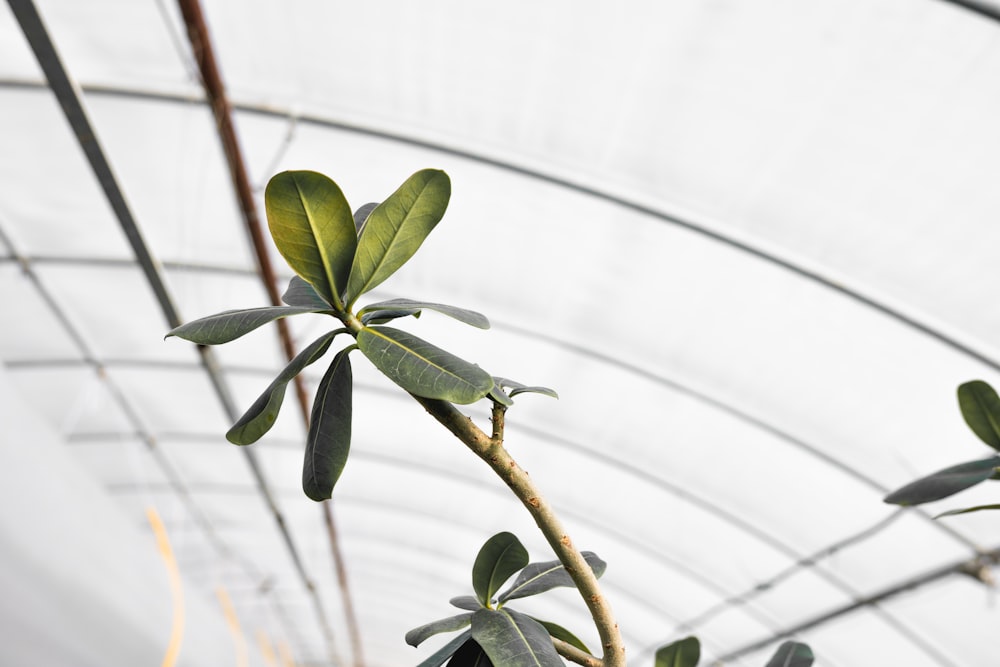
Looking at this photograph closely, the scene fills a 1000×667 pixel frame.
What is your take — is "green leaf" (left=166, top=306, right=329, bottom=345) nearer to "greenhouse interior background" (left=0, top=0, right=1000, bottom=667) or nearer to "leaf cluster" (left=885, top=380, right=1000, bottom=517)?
"leaf cluster" (left=885, top=380, right=1000, bottom=517)

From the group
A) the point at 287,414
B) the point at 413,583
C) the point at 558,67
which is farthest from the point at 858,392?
the point at 413,583

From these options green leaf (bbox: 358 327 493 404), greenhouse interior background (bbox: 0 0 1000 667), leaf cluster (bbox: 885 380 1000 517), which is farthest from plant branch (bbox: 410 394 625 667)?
greenhouse interior background (bbox: 0 0 1000 667)

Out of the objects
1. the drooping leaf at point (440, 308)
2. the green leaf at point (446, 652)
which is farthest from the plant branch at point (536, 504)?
the green leaf at point (446, 652)

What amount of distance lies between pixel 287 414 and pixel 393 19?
603 cm

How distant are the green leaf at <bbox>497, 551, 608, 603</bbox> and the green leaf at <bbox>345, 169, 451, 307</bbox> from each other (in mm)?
487

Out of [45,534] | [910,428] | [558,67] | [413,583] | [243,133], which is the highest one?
[413,583]

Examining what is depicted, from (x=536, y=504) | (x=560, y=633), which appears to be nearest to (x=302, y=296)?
(x=536, y=504)

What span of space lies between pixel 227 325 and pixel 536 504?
442mm

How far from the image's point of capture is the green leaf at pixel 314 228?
2.99 feet

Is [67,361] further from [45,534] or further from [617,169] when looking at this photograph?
[617,169]

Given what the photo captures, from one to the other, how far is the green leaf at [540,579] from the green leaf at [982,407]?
25.8 inches

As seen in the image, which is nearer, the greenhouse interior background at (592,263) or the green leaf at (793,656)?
the green leaf at (793,656)

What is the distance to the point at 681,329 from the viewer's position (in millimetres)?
5629

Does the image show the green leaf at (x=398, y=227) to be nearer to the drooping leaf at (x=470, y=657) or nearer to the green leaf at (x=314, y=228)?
the green leaf at (x=314, y=228)
